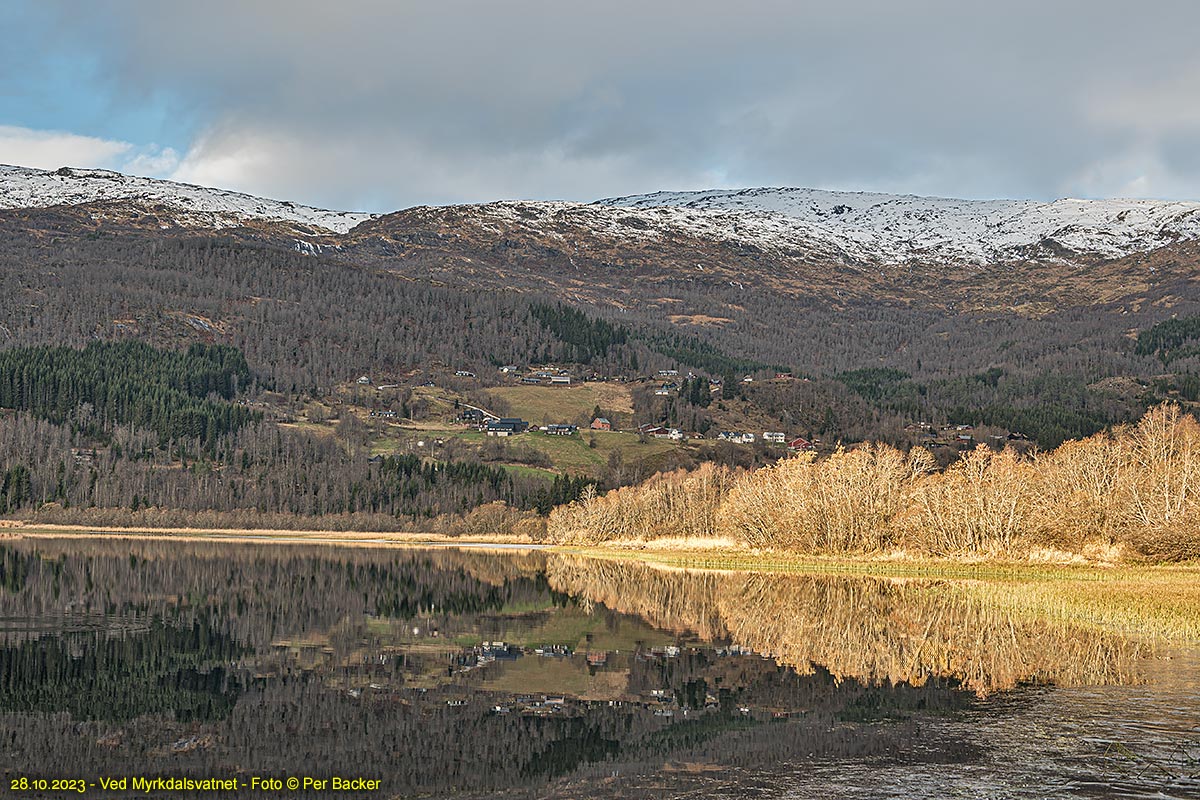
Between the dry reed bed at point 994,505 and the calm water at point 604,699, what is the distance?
26377mm

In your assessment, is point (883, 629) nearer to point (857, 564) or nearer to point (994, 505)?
point (857, 564)

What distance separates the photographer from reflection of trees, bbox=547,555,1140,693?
37.7 m

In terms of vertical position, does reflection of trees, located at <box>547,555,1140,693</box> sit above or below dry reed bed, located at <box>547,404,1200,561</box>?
below

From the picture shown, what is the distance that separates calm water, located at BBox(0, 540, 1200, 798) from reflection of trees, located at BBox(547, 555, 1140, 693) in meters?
0.24

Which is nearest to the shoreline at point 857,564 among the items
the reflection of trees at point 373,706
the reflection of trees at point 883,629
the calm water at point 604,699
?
the reflection of trees at point 883,629

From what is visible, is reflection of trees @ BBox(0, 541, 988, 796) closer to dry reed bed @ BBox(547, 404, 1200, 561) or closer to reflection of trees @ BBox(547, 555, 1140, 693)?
reflection of trees @ BBox(547, 555, 1140, 693)

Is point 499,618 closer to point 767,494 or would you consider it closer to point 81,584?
point 81,584

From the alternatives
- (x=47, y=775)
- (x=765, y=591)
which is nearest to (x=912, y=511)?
(x=765, y=591)

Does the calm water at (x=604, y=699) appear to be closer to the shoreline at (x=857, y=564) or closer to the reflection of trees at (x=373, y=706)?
the reflection of trees at (x=373, y=706)

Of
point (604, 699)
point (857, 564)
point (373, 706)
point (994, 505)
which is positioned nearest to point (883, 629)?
point (604, 699)

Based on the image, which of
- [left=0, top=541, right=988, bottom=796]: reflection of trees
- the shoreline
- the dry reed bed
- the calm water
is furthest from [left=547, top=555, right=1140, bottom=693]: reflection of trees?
the dry reed bed

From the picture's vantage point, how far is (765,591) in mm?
72438

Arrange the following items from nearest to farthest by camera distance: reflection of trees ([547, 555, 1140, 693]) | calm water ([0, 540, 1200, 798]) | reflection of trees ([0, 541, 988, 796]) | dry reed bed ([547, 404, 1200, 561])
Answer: calm water ([0, 540, 1200, 798]) → reflection of trees ([0, 541, 988, 796]) → reflection of trees ([547, 555, 1140, 693]) → dry reed bed ([547, 404, 1200, 561])

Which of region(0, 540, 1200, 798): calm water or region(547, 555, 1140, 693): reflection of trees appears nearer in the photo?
region(0, 540, 1200, 798): calm water
